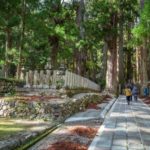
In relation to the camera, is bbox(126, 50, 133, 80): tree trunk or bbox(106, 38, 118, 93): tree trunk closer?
bbox(106, 38, 118, 93): tree trunk

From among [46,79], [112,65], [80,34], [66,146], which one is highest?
[80,34]

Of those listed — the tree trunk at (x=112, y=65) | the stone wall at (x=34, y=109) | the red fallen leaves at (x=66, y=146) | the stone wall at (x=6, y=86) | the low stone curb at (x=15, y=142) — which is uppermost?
the tree trunk at (x=112, y=65)

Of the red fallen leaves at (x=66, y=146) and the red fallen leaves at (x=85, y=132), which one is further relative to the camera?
the red fallen leaves at (x=85, y=132)

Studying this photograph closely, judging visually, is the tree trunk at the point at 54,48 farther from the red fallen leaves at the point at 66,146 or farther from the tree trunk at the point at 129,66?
the tree trunk at the point at 129,66

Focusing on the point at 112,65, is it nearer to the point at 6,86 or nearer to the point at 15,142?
the point at 6,86

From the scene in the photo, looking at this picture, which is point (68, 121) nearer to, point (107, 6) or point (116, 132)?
point (116, 132)

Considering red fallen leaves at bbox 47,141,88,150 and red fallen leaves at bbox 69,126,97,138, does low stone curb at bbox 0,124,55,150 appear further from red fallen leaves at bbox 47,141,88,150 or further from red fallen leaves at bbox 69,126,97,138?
red fallen leaves at bbox 69,126,97,138

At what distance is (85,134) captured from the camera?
14.0 m

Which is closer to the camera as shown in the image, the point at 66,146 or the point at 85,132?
the point at 66,146

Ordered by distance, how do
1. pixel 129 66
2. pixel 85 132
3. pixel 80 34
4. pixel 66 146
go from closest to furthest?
pixel 66 146, pixel 85 132, pixel 80 34, pixel 129 66

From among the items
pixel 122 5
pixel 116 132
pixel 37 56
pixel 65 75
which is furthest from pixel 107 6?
pixel 116 132

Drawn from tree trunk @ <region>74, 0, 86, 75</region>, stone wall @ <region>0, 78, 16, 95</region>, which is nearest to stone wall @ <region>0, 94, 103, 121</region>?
stone wall @ <region>0, 78, 16, 95</region>

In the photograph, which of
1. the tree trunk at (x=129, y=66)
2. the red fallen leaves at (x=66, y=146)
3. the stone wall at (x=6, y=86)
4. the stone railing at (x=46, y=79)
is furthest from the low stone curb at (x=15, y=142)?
the tree trunk at (x=129, y=66)

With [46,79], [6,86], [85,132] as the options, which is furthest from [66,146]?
[46,79]
